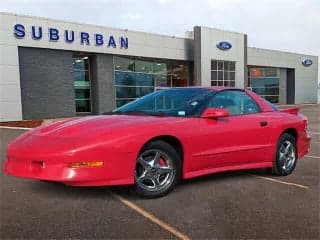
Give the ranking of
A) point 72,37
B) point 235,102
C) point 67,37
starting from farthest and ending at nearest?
point 72,37, point 67,37, point 235,102

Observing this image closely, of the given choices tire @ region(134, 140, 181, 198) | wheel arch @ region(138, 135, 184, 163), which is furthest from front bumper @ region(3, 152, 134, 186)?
wheel arch @ region(138, 135, 184, 163)

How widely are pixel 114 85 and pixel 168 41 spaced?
6.48 m

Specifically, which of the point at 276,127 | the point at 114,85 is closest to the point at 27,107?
the point at 114,85

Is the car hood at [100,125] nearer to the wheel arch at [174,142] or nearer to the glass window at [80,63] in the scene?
the wheel arch at [174,142]

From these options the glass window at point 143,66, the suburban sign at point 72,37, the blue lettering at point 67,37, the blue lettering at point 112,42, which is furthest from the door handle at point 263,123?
the glass window at point 143,66

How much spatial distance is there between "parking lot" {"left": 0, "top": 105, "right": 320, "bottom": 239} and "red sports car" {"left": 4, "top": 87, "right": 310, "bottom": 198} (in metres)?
0.28

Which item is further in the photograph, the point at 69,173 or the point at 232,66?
the point at 232,66

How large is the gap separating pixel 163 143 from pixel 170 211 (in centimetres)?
87

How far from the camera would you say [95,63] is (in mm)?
28672

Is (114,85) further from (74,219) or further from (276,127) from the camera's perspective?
(74,219)

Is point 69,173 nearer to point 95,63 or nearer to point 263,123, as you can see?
point 263,123

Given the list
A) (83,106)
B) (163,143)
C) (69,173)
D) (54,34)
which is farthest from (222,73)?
(69,173)

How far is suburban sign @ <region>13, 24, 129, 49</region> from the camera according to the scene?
24.1 meters

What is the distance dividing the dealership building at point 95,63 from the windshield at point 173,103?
63.4ft
